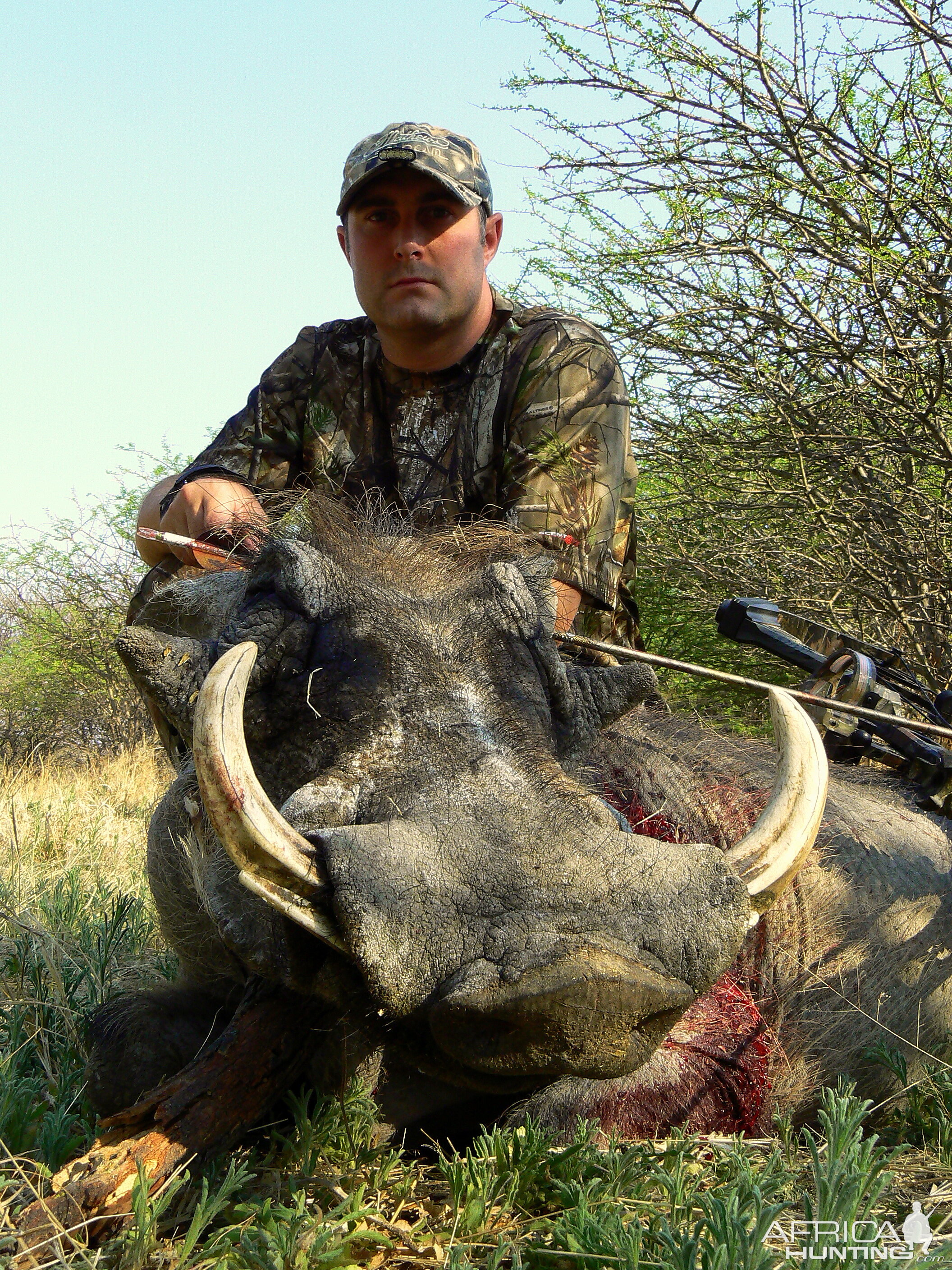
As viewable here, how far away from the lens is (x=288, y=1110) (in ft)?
6.77

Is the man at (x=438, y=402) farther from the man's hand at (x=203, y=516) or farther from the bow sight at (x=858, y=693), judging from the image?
the bow sight at (x=858, y=693)

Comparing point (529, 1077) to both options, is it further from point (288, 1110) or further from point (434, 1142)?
point (288, 1110)

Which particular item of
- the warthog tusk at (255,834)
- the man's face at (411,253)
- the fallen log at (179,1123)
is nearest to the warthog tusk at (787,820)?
the warthog tusk at (255,834)

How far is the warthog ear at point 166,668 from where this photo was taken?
218 cm

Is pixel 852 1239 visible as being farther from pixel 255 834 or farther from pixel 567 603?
pixel 567 603

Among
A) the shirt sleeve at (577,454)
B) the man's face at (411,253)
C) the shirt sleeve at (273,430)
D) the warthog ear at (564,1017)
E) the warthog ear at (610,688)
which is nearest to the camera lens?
the warthog ear at (564,1017)

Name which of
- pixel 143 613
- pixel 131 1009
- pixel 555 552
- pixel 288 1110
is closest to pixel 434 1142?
pixel 288 1110

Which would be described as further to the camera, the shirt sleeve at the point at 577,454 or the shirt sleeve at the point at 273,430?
the shirt sleeve at the point at 273,430

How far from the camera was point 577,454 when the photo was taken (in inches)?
137

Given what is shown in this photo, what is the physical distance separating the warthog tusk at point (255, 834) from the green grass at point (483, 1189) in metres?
0.44

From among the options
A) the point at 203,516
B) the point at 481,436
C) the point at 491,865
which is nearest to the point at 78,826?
the point at 203,516

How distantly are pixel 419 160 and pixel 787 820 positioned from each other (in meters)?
2.55

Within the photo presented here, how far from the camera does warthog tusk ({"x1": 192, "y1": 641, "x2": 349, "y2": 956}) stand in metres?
1.58

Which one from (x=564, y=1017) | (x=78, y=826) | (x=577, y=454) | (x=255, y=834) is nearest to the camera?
(x=564, y=1017)
